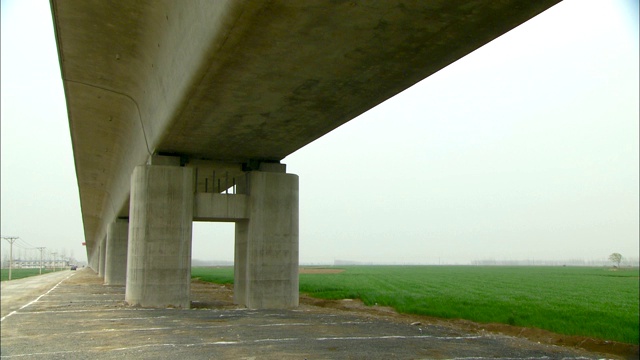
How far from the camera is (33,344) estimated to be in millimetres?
10078

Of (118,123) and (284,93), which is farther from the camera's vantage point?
(118,123)

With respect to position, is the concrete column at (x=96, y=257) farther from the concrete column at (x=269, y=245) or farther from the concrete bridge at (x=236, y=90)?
the concrete column at (x=269, y=245)

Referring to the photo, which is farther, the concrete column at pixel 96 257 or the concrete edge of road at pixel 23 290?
the concrete column at pixel 96 257

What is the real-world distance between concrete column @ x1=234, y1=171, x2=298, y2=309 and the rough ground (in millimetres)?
1785

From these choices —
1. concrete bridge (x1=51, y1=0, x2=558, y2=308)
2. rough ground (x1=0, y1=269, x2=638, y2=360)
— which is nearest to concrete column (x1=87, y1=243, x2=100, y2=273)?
concrete bridge (x1=51, y1=0, x2=558, y2=308)

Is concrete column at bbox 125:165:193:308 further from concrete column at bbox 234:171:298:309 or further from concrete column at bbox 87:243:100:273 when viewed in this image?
concrete column at bbox 87:243:100:273

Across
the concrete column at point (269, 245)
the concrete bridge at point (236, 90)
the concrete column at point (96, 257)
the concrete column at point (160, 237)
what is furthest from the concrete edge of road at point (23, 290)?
the concrete column at point (96, 257)

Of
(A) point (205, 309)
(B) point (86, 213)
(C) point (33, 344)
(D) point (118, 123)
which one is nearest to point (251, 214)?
(A) point (205, 309)

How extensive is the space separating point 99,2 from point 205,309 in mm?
10655

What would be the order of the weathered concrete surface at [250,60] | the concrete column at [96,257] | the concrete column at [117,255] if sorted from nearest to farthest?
the weathered concrete surface at [250,60] → the concrete column at [117,255] → the concrete column at [96,257]

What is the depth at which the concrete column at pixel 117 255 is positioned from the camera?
38.2 m

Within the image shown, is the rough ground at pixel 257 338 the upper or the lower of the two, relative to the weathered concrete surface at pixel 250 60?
lower

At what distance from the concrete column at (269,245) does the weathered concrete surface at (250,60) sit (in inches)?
48.1

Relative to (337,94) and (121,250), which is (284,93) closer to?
(337,94)
